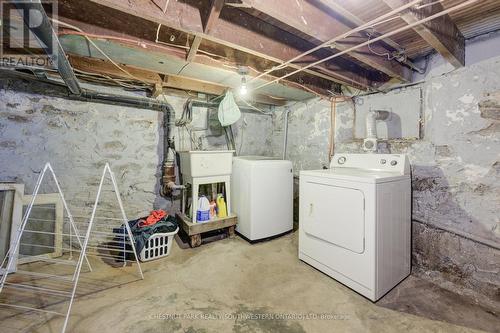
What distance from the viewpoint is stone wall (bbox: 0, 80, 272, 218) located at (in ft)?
7.16

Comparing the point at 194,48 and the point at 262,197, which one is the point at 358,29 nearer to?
the point at 194,48

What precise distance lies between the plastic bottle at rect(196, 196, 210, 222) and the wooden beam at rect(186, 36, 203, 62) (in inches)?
60.8

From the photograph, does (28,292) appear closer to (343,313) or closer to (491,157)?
(343,313)

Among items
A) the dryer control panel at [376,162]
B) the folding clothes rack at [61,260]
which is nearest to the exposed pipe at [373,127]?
the dryer control panel at [376,162]

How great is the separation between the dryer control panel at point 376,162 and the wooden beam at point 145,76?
1642 millimetres

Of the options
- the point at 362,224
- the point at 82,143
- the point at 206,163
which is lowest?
the point at 362,224

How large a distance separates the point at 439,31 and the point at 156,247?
2910 millimetres

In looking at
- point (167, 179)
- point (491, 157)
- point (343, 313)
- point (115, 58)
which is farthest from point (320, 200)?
point (115, 58)

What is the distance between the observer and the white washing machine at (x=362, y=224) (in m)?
1.64

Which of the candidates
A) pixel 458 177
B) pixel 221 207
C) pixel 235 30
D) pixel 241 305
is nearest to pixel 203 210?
pixel 221 207

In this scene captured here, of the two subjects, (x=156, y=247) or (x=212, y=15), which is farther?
(x=156, y=247)

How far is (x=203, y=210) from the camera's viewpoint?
2.60 m

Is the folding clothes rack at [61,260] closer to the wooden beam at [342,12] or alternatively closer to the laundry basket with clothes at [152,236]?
the laundry basket with clothes at [152,236]

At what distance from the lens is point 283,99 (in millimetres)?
3355
